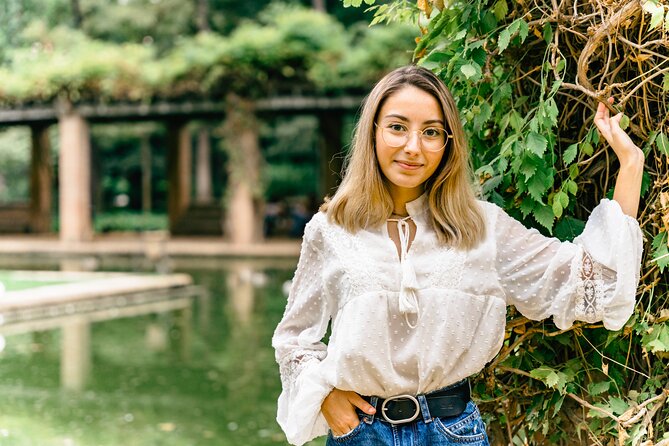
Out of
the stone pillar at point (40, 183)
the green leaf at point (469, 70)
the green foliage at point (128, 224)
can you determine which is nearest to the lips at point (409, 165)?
the green leaf at point (469, 70)

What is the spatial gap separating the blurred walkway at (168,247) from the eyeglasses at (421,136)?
19.9m

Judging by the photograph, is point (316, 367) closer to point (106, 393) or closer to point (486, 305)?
point (486, 305)

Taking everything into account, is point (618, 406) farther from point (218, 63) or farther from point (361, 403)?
point (218, 63)

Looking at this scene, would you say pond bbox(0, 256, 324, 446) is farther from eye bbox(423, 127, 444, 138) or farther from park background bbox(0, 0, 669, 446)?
eye bbox(423, 127, 444, 138)

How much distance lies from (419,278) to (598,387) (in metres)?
0.74

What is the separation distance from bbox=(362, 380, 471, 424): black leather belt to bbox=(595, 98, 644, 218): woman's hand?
65 centimetres

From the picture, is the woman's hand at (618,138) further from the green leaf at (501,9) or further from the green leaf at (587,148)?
the green leaf at (501,9)

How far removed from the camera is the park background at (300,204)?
248 cm

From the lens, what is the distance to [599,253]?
2.23 m

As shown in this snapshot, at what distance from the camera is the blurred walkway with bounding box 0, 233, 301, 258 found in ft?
77.0

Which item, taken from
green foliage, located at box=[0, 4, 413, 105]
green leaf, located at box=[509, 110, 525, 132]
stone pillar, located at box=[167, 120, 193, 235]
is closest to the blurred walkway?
stone pillar, located at box=[167, 120, 193, 235]

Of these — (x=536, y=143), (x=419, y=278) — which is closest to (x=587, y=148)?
(x=536, y=143)

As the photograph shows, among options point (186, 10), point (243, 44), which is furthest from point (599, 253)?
point (186, 10)

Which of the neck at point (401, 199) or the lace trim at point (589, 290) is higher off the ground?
the neck at point (401, 199)
